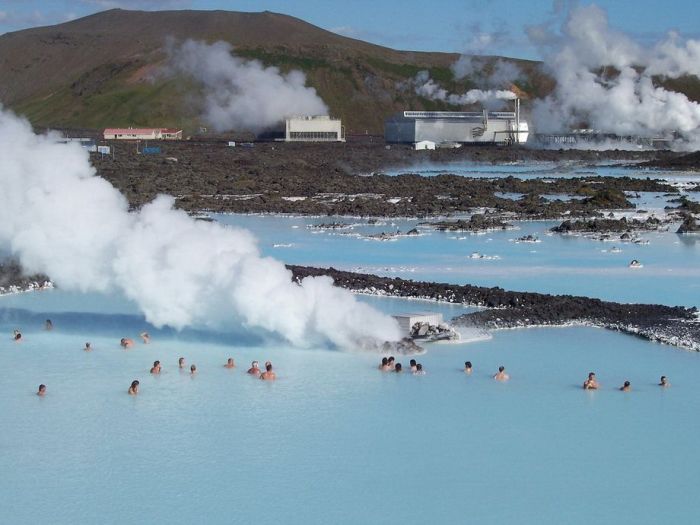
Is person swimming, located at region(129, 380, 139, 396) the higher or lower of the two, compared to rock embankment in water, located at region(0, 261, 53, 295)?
lower

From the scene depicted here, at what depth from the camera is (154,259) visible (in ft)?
61.5

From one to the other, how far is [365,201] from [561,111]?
61783 millimetres

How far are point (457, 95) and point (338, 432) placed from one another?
119929 mm

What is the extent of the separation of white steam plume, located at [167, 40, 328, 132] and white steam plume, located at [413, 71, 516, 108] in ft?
53.1

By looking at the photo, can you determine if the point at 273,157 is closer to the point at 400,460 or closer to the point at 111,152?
the point at 111,152

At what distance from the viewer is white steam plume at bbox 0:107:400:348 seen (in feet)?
58.1

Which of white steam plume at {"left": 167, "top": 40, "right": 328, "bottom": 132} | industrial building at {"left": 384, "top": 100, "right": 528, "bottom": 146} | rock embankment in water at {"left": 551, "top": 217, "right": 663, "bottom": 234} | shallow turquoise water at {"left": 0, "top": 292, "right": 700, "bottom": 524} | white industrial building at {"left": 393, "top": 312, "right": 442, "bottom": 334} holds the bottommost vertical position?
shallow turquoise water at {"left": 0, "top": 292, "right": 700, "bottom": 524}

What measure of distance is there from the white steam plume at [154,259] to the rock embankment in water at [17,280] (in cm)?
185

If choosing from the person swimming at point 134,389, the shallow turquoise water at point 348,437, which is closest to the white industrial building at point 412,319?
the shallow turquoise water at point 348,437

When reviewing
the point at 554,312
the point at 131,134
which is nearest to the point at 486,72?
the point at 131,134

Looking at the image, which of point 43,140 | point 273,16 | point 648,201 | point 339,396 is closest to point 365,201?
point 648,201

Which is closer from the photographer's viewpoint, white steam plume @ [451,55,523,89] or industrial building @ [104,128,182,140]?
industrial building @ [104,128,182,140]

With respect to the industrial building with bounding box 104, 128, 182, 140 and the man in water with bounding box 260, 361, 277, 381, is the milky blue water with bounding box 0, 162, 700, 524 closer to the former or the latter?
the man in water with bounding box 260, 361, 277, 381

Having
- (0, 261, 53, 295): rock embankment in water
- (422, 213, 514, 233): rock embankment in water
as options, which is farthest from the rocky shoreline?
(0, 261, 53, 295): rock embankment in water
